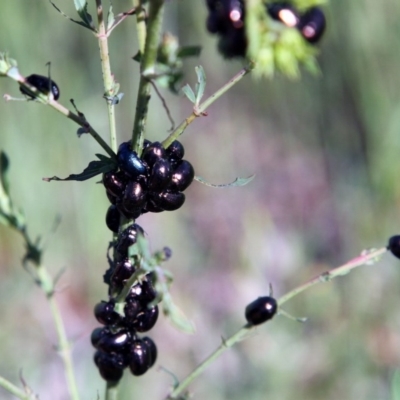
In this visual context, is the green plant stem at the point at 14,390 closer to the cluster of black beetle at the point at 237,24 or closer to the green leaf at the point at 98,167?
the green leaf at the point at 98,167

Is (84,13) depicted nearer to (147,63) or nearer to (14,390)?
(147,63)

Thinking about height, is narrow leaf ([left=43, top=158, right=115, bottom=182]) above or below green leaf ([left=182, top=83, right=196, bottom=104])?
below

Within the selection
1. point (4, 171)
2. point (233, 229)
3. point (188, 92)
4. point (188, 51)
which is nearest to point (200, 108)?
point (188, 92)

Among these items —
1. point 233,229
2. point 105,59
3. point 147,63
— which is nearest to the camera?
point 147,63

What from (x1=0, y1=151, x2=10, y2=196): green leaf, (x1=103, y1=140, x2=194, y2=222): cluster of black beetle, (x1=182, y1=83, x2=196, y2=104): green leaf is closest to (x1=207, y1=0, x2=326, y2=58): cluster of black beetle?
(x1=182, y1=83, x2=196, y2=104): green leaf

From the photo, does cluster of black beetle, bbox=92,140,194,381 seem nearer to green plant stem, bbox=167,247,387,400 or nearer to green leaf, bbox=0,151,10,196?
green plant stem, bbox=167,247,387,400

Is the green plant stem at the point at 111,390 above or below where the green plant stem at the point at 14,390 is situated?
above

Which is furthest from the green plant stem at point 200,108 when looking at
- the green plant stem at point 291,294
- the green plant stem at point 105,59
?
the green plant stem at point 291,294
